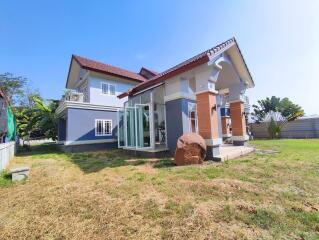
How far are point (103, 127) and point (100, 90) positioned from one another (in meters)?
3.65

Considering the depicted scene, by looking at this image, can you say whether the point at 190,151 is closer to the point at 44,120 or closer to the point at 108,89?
the point at 108,89

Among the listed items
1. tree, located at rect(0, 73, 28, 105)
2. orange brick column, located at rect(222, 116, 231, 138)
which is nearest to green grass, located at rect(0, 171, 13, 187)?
orange brick column, located at rect(222, 116, 231, 138)

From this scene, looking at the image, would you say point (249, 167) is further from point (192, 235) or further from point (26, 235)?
point (26, 235)

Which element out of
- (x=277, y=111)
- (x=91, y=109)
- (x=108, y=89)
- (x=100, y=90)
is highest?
(x=108, y=89)

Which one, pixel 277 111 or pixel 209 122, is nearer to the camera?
pixel 209 122

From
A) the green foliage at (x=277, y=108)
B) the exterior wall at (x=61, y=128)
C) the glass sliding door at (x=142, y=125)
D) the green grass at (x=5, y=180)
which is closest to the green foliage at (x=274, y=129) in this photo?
the green foliage at (x=277, y=108)

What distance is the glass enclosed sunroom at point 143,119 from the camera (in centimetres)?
1017

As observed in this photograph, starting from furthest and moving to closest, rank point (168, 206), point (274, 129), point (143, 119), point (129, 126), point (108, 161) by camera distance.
Answer: point (274, 129) < point (129, 126) < point (143, 119) < point (108, 161) < point (168, 206)

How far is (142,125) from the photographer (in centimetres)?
1072

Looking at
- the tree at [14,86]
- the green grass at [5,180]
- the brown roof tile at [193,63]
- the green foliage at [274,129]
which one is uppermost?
the tree at [14,86]

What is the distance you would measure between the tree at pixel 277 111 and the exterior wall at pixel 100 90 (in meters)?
18.8

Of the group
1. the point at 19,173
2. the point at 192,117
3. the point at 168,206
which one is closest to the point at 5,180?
the point at 19,173

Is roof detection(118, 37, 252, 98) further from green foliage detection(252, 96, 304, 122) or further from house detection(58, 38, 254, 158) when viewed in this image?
green foliage detection(252, 96, 304, 122)

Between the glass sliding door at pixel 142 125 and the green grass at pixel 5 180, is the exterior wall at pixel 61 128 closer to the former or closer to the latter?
the glass sliding door at pixel 142 125
